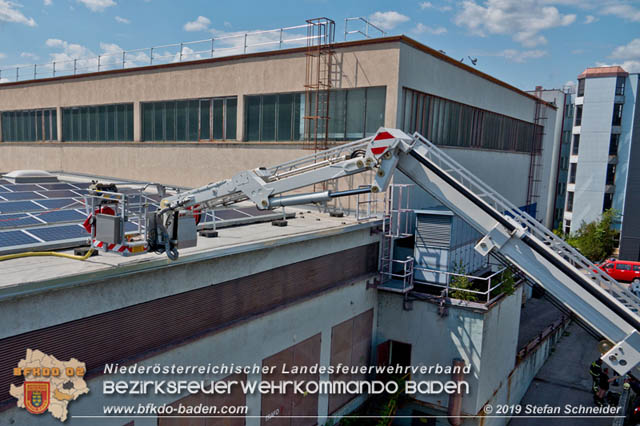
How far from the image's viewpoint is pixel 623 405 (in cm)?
1888

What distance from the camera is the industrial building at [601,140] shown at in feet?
173

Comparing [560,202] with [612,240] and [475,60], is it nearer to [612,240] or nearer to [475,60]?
Answer: [612,240]

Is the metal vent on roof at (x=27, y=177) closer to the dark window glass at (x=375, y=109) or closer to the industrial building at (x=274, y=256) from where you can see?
the industrial building at (x=274, y=256)

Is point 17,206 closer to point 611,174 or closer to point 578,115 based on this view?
point 611,174

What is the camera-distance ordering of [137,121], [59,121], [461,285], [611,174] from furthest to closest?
[611,174] < [59,121] < [137,121] < [461,285]

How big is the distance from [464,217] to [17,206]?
44.2 ft

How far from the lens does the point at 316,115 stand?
2091 cm

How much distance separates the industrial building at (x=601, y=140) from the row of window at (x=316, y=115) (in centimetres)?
4373

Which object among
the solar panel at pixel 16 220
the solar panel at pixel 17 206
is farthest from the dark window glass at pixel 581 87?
the solar panel at pixel 16 220

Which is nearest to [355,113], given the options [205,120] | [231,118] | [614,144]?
[231,118]

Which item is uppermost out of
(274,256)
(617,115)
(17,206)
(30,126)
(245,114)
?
(617,115)

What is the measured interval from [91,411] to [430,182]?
9.35 meters

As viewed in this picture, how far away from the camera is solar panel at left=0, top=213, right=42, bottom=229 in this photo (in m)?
12.7

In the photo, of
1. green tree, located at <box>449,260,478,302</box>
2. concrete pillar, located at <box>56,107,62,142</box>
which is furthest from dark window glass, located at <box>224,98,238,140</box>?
concrete pillar, located at <box>56,107,62,142</box>
